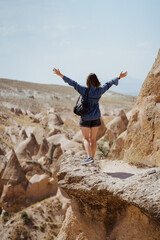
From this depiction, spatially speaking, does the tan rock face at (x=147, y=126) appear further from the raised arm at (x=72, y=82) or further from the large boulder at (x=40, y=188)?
the large boulder at (x=40, y=188)

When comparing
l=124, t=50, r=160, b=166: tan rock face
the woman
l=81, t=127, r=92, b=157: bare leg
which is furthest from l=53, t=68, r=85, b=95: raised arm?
l=124, t=50, r=160, b=166: tan rock face

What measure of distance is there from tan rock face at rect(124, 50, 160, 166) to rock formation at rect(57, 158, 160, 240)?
8.53 feet

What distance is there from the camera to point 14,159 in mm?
12891

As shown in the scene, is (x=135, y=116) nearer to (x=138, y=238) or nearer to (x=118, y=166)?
(x=118, y=166)

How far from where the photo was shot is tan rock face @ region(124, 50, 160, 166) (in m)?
6.57

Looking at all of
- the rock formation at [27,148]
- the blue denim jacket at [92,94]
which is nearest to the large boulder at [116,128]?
the rock formation at [27,148]

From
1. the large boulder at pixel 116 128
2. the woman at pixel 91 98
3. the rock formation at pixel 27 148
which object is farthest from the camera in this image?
the rock formation at pixel 27 148

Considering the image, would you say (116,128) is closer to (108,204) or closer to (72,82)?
(72,82)

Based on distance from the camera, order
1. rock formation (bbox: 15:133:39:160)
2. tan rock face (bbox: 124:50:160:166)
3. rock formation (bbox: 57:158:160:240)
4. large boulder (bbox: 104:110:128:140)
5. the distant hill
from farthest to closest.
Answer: the distant hill, rock formation (bbox: 15:133:39:160), large boulder (bbox: 104:110:128:140), tan rock face (bbox: 124:50:160:166), rock formation (bbox: 57:158:160:240)

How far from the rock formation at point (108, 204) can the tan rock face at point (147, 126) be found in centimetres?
260

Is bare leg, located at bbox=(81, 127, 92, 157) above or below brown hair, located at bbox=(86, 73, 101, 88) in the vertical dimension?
below

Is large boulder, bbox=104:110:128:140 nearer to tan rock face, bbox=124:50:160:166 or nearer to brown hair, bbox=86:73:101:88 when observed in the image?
tan rock face, bbox=124:50:160:166

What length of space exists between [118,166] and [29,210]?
676 cm

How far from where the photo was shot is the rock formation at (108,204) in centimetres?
325
